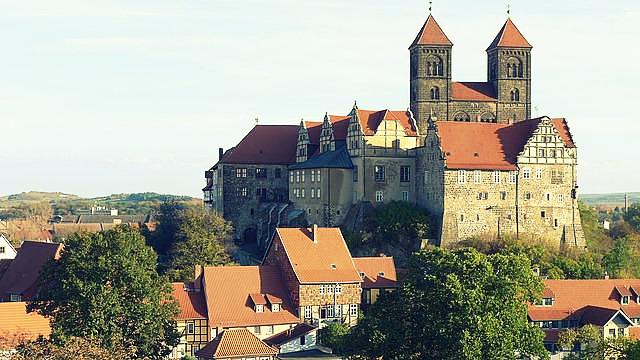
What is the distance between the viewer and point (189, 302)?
65938 millimetres

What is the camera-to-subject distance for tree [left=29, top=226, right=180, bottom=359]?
51219 mm

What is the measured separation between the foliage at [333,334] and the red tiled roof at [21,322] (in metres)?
15.6

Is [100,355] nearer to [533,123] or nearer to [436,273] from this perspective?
[436,273]

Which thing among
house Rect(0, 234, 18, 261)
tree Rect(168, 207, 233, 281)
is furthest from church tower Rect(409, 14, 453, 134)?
house Rect(0, 234, 18, 261)

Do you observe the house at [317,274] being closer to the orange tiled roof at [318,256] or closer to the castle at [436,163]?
the orange tiled roof at [318,256]

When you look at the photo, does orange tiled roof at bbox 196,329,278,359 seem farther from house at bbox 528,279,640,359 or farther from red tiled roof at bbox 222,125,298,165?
red tiled roof at bbox 222,125,298,165

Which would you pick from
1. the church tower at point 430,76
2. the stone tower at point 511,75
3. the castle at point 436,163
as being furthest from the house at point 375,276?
the stone tower at point 511,75

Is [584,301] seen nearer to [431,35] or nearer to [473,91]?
[473,91]

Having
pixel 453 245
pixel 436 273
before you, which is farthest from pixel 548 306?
pixel 436 273

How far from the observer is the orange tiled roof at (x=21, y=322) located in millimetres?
57875

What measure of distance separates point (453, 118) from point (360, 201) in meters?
14.9

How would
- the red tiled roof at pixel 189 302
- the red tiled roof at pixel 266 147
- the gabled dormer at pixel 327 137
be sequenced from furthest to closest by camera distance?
the red tiled roof at pixel 266 147 → the gabled dormer at pixel 327 137 → the red tiled roof at pixel 189 302

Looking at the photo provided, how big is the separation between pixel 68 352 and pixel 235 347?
16.1m

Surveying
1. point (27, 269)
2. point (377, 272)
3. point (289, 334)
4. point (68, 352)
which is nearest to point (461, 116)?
point (377, 272)
